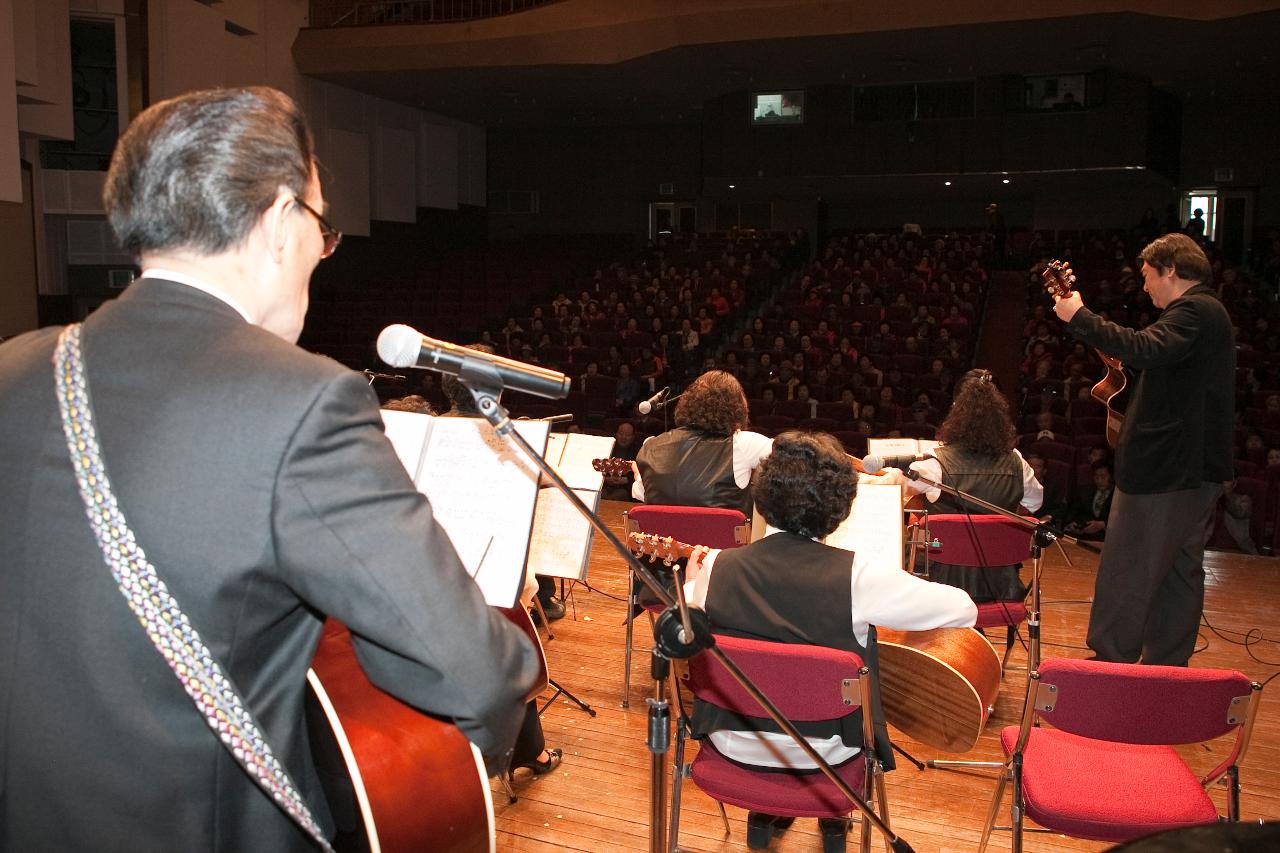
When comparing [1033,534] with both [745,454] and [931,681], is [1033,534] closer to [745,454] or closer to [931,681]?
[931,681]

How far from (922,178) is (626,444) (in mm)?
9661

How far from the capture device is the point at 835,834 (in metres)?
2.69

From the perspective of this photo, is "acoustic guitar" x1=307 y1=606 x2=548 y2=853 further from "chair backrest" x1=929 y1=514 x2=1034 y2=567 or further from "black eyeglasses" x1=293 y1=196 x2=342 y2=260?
"chair backrest" x1=929 y1=514 x2=1034 y2=567

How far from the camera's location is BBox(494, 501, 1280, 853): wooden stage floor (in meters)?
2.85

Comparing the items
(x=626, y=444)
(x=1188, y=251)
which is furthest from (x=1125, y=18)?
(x=1188, y=251)

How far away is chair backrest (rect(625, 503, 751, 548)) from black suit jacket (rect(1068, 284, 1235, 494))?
4.76 feet

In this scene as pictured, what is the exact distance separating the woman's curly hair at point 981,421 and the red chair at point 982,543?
Result: 15.4 inches

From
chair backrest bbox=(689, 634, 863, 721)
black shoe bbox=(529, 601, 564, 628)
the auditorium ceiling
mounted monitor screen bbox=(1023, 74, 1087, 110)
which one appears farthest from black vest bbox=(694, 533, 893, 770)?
mounted monitor screen bbox=(1023, 74, 1087, 110)

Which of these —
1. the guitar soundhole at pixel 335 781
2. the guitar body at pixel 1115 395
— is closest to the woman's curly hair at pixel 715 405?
the guitar body at pixel 1115 395

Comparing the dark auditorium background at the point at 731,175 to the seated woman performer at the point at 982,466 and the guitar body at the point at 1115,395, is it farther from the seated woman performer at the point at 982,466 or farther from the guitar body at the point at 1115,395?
the seated woman performer at the point at 982,466

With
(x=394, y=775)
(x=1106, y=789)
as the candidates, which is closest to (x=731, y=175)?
(x=1106, y=789)

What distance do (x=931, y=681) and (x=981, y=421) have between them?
1.67m

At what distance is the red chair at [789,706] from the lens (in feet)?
6.84

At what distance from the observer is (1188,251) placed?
3.57 meters
